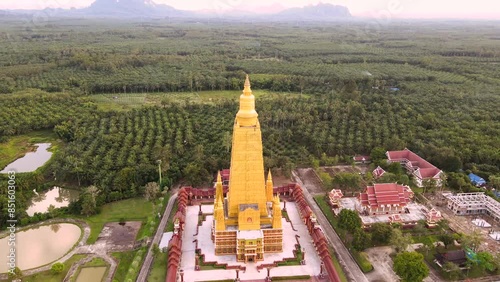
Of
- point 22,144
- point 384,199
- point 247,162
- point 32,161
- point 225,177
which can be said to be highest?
point 247,162

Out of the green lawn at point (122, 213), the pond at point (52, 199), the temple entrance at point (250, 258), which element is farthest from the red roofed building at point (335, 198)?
the pond at point (52, 199)

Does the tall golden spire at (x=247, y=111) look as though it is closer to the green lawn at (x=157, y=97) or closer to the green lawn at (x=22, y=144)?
the green lawn at (x=22, y=144)

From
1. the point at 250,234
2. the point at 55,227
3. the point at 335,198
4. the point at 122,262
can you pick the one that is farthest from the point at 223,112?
the point at 122,262

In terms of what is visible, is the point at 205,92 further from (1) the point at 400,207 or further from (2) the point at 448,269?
→ (2) the point at 448,269

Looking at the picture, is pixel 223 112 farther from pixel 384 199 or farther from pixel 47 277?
pixel 47 277

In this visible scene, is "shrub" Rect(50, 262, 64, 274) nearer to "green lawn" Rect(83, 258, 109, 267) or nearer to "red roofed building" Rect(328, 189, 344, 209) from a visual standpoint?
"green lawn" Rect(83, 258, 109, 267)

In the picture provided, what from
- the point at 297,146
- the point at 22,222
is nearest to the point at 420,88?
the point at 297,146
